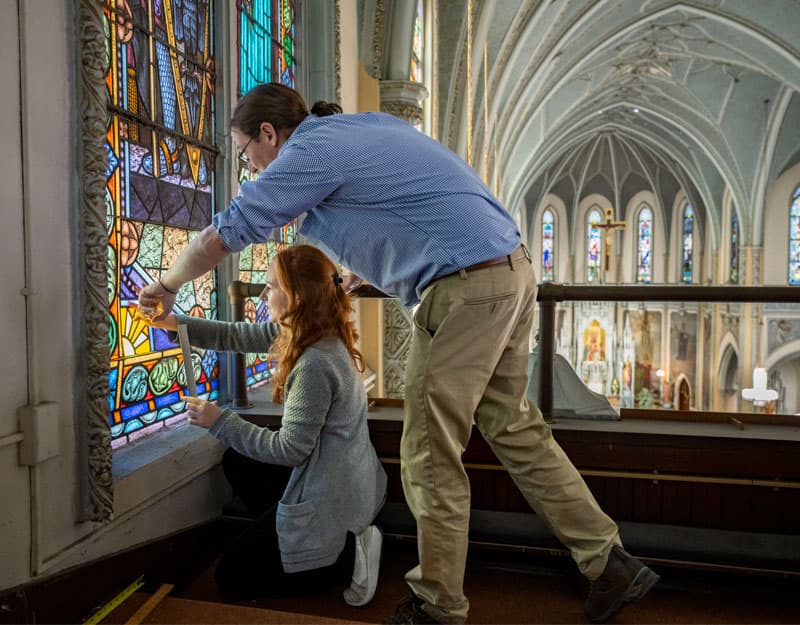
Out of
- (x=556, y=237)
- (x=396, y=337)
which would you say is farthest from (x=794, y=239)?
(x=396, y=337)

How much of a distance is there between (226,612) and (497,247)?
112 cm

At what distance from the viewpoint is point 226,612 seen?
1.75 m

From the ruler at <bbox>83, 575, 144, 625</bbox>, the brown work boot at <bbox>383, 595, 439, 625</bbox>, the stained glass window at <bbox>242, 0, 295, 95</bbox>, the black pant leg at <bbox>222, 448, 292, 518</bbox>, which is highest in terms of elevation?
the stained glass window at <bbox>242, 0, 295, 95</bbox>

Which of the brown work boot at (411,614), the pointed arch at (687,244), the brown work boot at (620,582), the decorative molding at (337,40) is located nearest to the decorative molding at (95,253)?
the brown work boot at (411,614)

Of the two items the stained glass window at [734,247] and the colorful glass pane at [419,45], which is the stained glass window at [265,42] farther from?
the stained glass window at [734,247]

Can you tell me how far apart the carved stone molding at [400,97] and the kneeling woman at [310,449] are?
10.6ft

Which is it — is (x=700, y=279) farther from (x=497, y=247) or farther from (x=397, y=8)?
(x=497, y=247)

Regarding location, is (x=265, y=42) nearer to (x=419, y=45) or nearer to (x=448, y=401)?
(x=448, y=401)

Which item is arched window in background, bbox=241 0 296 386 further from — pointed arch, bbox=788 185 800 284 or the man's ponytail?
pointed arch, bbox=788 185 800 284

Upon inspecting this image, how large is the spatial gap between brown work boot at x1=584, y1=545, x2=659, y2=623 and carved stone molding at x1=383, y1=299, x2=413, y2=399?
3.28 m

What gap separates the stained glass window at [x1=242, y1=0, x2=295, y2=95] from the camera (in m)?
3.15

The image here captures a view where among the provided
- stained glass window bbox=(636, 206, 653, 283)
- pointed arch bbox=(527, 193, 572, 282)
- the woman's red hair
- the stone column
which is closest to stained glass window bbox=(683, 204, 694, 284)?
stained glass window bbox=(636, 206, 653, 283)

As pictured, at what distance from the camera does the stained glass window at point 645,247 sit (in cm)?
2445

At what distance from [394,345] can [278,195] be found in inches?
139
